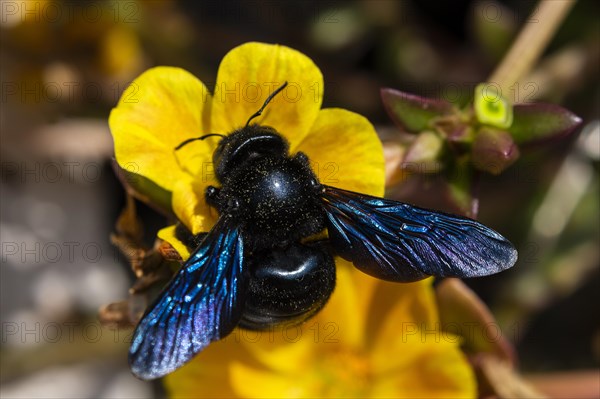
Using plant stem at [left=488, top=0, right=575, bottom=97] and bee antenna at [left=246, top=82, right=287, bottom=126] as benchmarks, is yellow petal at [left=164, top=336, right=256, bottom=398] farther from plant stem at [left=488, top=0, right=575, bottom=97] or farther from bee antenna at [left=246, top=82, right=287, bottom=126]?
plant stem at [left=488, top=0, right=575, bottom=97]

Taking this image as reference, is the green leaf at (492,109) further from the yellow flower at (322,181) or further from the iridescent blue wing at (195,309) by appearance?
the iridescent blue wing at (195,309)

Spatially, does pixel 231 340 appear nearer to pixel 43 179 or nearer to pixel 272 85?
pixel 272 85

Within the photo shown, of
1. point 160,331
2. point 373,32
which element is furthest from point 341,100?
point 160,331

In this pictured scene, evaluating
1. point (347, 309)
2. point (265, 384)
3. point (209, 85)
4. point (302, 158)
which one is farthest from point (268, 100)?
point (209, 85)

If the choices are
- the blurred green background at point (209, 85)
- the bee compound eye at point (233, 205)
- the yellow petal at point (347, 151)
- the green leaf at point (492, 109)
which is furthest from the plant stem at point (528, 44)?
the bee compound eye at point (233, 205)

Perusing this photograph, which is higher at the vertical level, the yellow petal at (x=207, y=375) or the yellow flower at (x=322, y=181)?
the yellow flower at (x=322, y=181)

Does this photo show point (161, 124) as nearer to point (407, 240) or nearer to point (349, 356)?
point (407, 240)
